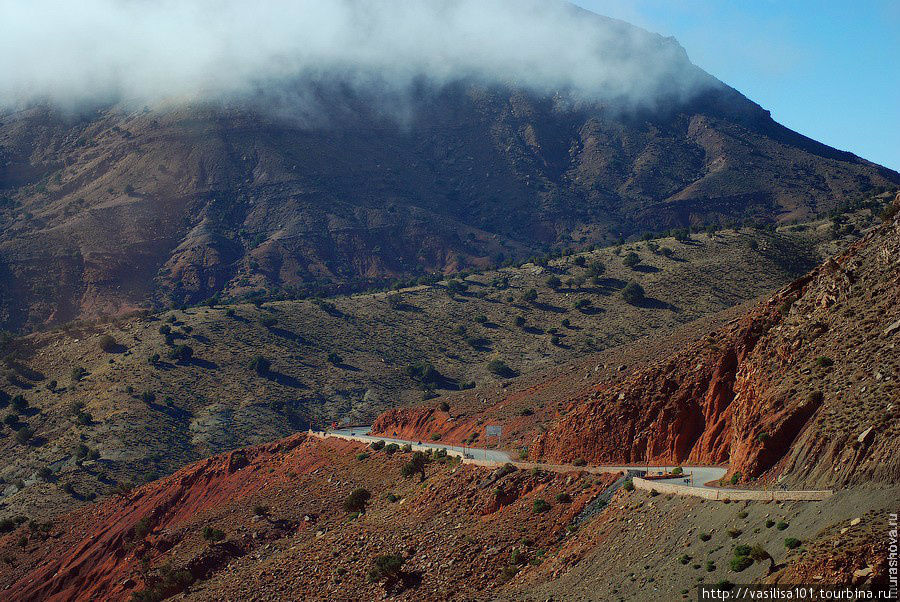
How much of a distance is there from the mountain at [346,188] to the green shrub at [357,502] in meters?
81.1

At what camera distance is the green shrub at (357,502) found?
142ft

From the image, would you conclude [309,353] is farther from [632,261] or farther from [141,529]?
[141,529]

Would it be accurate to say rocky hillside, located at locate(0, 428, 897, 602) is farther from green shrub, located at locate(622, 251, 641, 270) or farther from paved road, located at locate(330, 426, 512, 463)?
green shrub, located at locate(622, 251, 641, 270)

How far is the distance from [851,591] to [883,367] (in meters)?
9.10

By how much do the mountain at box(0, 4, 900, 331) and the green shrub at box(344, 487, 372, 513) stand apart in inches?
3192

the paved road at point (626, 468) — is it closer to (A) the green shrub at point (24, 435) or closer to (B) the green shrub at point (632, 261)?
(A) the green shrub at point (24, 435)

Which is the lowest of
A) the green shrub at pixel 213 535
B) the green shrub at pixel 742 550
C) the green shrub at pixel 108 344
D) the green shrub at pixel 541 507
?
the green shrub at pixel 108 344

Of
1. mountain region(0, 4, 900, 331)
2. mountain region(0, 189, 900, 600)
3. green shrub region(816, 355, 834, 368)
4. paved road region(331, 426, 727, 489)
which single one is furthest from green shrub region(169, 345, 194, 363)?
green shrub region(816, 355, 834, 368)

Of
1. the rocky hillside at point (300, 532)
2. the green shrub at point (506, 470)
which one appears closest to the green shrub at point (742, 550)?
the rocky hillside at point (300, 532)

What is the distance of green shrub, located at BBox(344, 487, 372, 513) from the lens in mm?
43312

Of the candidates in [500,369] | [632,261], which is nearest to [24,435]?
[500,369]

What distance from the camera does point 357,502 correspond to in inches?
1705

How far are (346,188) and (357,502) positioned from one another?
415 ft

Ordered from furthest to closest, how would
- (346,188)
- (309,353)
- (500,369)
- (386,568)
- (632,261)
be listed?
(346,188) → (632,261) → (309,353) → (500,369) → (386,568)
